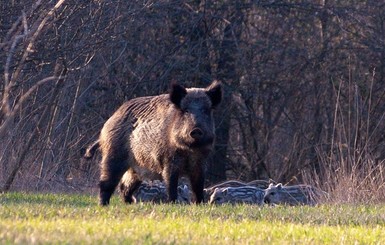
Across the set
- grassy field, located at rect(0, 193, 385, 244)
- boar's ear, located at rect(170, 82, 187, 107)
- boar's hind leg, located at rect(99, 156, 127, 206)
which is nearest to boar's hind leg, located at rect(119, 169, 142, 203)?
boar's hind leg, located at rect(99, 156, 127, 206)

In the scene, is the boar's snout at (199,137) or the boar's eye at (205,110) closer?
the boar's snout at (199,137)

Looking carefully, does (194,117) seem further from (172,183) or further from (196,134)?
(172,183)

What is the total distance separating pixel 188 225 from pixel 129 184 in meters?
5.27

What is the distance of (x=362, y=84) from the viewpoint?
20.6m

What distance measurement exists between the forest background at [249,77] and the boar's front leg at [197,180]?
207 inches

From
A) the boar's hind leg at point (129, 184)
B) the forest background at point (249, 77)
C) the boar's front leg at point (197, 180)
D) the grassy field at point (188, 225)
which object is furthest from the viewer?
the forest background at point (249, 77)

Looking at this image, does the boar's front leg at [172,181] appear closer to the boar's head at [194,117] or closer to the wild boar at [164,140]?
the wild boar at [164,140]

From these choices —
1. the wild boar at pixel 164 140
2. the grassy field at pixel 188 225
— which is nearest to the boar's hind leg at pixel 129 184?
the wild boar at pixel 164 140

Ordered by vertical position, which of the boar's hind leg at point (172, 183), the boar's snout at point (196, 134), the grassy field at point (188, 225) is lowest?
the boar's hind leg at point (172, 183)

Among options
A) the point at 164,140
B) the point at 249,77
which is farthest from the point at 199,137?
the point at 249,77

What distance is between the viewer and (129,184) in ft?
43.3

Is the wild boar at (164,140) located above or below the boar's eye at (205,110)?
below

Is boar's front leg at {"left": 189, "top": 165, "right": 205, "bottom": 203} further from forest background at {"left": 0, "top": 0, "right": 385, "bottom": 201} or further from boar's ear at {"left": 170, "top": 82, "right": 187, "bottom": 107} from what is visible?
forest background at {"left": 0, "top": 0, "right": 385, "bottom": 201}

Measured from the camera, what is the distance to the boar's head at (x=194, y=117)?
11898 mm
